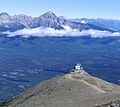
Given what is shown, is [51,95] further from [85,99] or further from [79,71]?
[79,71]

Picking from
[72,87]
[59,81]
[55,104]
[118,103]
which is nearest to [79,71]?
[59,81]

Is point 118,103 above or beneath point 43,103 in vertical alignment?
above

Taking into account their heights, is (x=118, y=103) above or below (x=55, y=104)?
above

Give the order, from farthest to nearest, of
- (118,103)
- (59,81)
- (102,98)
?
(59,81), (102,98), (118,103)

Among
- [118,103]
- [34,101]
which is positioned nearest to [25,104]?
[34,101]

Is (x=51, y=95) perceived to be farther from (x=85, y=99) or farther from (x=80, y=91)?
(x=85, y=99)

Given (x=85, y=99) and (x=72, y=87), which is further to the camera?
(x=72, y=87)

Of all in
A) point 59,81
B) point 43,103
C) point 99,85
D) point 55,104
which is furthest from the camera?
point 59,81

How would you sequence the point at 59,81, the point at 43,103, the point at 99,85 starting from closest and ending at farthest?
the point at 43,103
the point at 99,85
the point at 59,81

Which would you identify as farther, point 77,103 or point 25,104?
point 25,104
